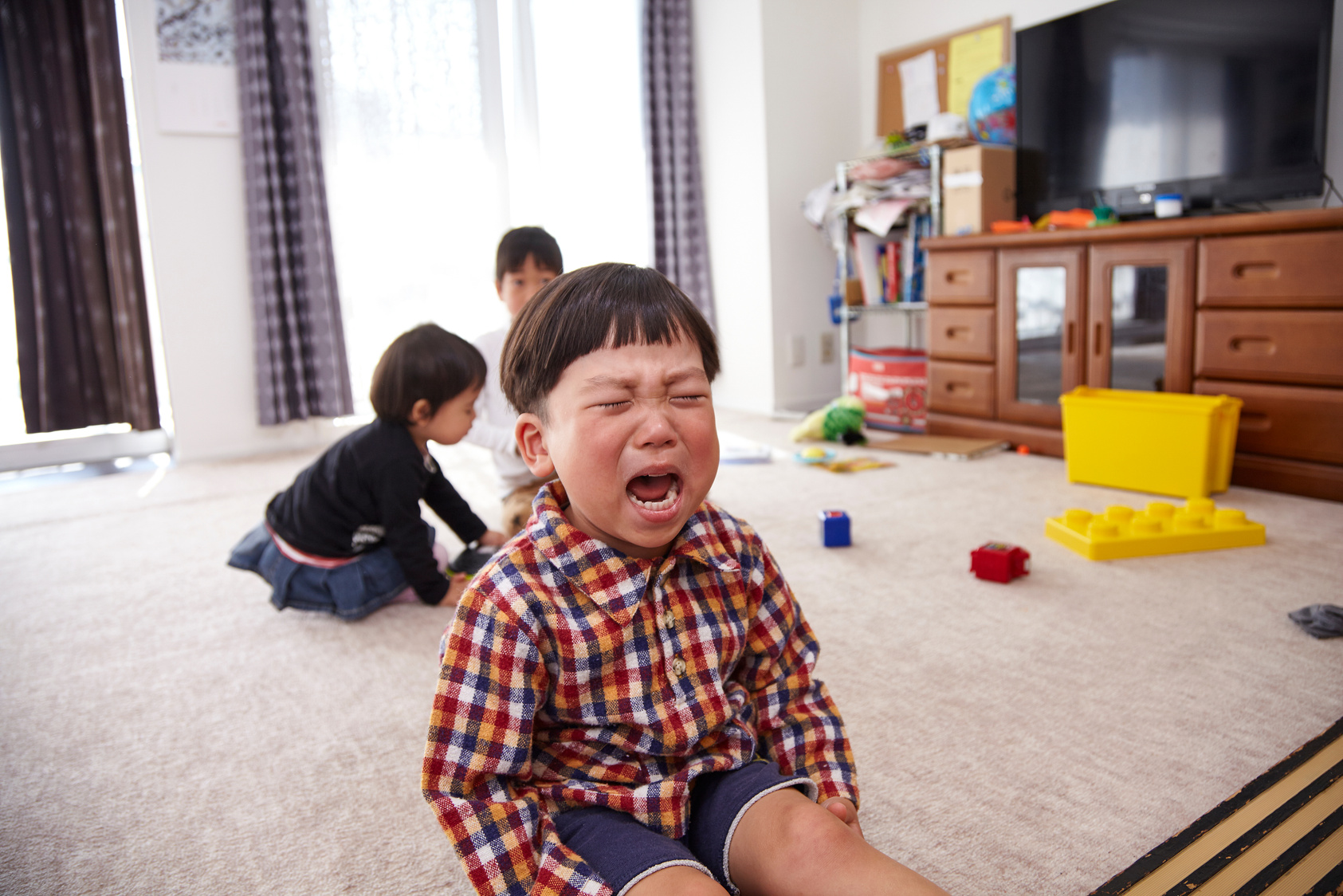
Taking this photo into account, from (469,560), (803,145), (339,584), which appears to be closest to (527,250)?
(469,560)

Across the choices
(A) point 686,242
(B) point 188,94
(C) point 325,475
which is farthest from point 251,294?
(C) point 325,475

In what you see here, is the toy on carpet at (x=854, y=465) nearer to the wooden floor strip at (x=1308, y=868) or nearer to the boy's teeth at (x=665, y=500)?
the wooden floor strip at (x=1308, y=868)

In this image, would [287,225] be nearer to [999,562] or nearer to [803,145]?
[803,145]

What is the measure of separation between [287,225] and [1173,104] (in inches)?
113

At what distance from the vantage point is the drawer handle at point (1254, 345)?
2.08 metres

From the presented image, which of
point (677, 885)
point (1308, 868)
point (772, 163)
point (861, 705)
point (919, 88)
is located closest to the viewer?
point (677, 885)

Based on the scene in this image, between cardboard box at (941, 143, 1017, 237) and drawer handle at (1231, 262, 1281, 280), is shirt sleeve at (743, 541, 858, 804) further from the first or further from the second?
cardboard box at (941, 143, 1017, 237)

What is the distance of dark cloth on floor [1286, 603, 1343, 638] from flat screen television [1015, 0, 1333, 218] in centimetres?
129

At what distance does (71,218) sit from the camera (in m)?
3.16

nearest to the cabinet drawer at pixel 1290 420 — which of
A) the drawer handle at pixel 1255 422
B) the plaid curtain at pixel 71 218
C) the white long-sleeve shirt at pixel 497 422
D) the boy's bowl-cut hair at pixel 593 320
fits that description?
the drawer handle at pixel 1255 422

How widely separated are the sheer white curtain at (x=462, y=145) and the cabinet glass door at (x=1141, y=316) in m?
2.02

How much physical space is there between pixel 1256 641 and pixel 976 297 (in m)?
1.66

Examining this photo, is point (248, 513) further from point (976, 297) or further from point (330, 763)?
point (976, 297)

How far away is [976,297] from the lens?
2.80 metres
